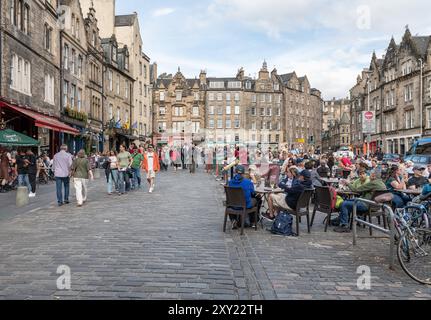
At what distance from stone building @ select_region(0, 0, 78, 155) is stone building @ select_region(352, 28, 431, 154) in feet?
125

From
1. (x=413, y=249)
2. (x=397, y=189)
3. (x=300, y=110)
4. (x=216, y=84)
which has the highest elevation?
(x=216, y=84)

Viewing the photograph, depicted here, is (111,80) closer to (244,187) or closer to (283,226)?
(244,187)

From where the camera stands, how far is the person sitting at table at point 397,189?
10.1 meters

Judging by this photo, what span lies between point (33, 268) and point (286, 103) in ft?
286

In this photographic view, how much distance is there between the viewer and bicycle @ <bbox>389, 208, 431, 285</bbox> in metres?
5.77

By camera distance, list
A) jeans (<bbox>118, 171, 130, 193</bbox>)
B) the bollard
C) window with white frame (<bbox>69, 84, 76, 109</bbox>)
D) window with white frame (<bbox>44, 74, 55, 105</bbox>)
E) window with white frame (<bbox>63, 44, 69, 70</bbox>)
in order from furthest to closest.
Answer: window with white frame (<bbox>69, 84, 76, 109</bbox>) → window with white frame (<bbox>63, 44, 69, 70</bbox>) → window with white frame (<bbox>44, 74, 55, 105</bbox>) → jeans (<bbox>118, 171, 130, 193</bbox>) → the bollard

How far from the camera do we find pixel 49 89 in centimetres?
2755

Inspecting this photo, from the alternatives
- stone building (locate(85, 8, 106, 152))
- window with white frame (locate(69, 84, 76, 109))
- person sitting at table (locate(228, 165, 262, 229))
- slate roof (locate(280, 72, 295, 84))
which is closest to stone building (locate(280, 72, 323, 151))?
slate roof (locate(280, 72, 295, 84))

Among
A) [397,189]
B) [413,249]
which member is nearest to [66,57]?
[397,189]

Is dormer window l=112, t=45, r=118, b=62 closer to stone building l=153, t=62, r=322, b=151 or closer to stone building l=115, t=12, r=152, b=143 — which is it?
stone building l=115, t=12, r=152, b=143

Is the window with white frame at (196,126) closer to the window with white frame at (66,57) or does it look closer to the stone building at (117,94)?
the stone building at (117,94)

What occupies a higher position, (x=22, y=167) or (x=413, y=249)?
(x=22, y=167)

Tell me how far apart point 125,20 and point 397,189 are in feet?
152
